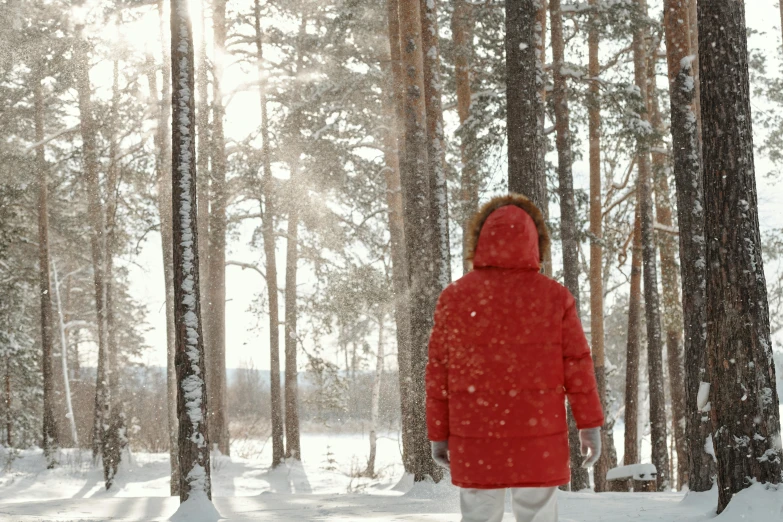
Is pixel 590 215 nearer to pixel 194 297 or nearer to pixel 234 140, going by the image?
pixel 234 140

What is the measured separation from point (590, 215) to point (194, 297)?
1201cm

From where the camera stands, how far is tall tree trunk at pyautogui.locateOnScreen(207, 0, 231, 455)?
18.3 m

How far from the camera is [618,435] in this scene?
1933 inches

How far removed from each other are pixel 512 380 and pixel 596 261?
47.8ft

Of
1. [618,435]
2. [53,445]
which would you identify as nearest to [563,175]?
[53,445]

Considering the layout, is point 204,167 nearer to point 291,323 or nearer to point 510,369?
point 291,323

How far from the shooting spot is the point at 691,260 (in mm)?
8383

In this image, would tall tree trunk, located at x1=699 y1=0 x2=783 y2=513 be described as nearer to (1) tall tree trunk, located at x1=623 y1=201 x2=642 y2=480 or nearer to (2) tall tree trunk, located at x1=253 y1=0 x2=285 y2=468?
(1) tall tree trunk, located at x1=623 y1=201 x2=642 y2=480

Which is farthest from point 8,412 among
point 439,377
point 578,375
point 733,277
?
point 578,375

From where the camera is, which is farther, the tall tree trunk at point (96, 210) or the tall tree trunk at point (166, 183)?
the tall tree trunk at point (96, 210)

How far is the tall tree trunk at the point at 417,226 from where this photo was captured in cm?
1068

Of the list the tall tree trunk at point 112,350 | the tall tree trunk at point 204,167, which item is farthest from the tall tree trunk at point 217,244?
the tall tree trunk at point 112,350

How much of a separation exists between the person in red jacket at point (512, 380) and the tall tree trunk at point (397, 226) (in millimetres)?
8748

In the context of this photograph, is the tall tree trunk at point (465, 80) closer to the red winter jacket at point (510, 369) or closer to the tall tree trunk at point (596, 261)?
the tall tree trunk at point (596, 261)
